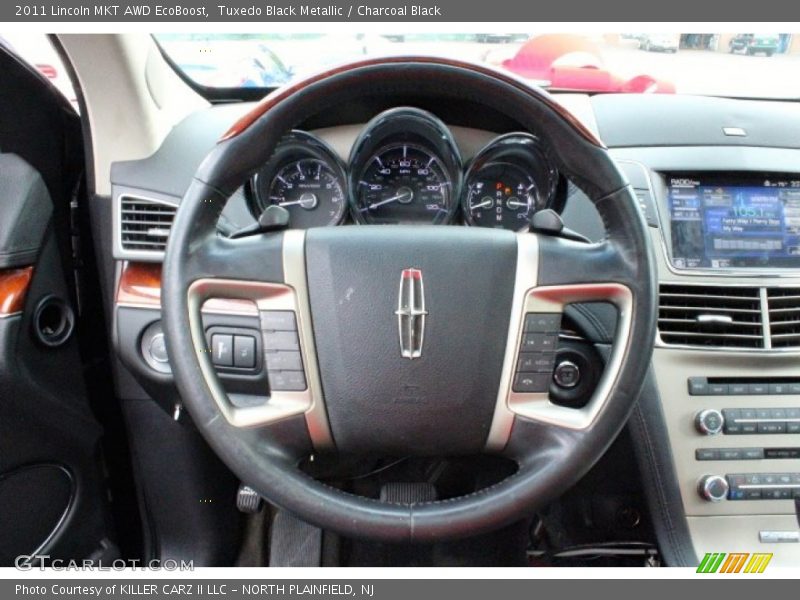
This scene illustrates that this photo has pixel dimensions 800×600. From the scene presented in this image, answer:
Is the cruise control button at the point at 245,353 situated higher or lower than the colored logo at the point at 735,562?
higher

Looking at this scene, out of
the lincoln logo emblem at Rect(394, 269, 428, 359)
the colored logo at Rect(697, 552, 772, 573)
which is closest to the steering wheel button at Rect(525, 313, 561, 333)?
the lincoln logo emblem at Rect(394, 269, 428, 359)

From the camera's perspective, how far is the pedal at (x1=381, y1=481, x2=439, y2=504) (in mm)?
1557

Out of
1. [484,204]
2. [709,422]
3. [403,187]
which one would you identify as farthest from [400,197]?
[709,422]

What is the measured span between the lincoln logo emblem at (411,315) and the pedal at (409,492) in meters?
0.55

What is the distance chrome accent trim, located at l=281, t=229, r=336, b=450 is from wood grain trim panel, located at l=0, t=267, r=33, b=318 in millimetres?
732

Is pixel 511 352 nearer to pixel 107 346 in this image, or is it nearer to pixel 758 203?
pixel 758 203

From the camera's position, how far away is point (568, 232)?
1199 millimetres

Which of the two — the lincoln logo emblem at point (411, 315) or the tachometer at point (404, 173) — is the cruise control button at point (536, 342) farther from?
the tachometer at point (404, 173)

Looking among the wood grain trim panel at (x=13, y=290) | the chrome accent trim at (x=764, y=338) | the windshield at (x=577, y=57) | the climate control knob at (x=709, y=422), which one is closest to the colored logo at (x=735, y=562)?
the climate control knob at (x=709, y=422)

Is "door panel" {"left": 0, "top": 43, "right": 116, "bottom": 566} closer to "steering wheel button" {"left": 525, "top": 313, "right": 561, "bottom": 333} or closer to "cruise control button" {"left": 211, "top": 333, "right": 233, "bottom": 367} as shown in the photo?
"cruise control button" {"left": 211, "top": 333, "right": 233, "bottom": 367}

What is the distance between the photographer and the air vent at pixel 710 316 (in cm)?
155

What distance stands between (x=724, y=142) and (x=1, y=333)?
1781mm

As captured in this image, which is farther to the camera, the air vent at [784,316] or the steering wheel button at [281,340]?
the air vent at [784,316]

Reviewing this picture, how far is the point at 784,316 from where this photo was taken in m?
1.57
